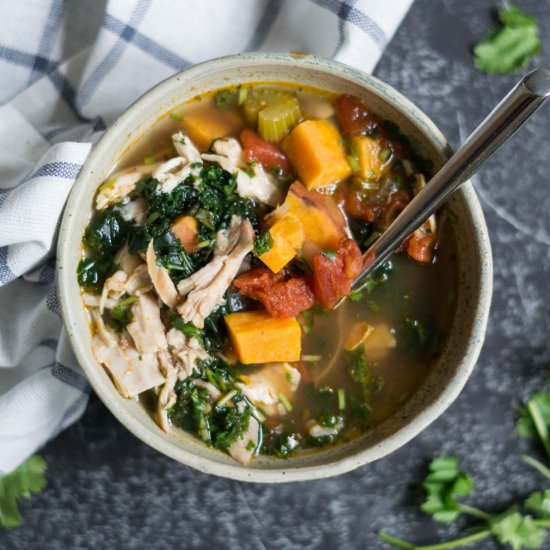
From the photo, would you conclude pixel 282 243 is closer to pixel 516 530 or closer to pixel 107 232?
pixel 107 232

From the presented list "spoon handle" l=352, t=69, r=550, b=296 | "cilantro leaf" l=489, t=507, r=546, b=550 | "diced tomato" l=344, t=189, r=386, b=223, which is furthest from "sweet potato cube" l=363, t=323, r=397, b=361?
"cilantro leaf" l=489, t=507, r=546, b=550

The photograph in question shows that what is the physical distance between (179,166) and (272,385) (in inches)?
33.8

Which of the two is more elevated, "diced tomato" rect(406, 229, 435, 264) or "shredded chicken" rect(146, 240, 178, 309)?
"diced tomato" rect(406, 229, 435, 264)

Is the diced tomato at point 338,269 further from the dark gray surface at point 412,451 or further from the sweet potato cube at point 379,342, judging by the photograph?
the dark gray surface at point 412,451

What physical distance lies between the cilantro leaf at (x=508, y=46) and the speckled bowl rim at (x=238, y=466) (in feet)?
2.86

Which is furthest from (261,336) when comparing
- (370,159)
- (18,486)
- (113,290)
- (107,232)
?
(18,486)

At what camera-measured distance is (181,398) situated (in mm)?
2785

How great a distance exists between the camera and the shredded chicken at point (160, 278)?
2.66 metres

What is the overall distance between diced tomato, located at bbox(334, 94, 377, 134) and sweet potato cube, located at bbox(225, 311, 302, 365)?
74 cm

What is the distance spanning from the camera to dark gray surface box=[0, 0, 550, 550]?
327 centimetres

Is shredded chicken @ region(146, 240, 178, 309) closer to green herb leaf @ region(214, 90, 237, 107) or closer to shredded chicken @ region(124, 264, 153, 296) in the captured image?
shredded chicken @ region(124, 264, 153, 296)

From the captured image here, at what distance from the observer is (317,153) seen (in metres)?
2.78

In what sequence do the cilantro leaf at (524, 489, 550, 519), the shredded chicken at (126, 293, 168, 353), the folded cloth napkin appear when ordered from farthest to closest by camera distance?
the cilantro leaf at (524, 489, 550, 519)
the folded cloth napkin
the shredded chicken at (126, 293, 168, 353)

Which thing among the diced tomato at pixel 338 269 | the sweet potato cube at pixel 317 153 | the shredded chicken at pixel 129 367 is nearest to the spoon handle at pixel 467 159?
the diced tomato at pixel 338 269
